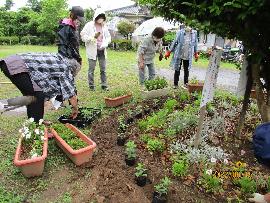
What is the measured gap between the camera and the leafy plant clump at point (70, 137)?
5359mm

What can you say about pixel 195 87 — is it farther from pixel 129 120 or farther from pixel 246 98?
pixel 246 98

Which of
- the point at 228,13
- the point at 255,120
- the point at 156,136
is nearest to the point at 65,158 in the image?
the point at 156,136

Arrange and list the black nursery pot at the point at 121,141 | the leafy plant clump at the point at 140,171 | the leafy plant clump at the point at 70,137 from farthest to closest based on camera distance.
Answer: the black nursery pot at the point at 121,141 < the leafy plant clump at the point at 70,137 < the leafy plant clump at the point at 140,171

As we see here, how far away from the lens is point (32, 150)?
4852mm

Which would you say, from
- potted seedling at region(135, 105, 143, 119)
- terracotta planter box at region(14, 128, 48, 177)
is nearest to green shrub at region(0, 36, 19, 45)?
potted seedling at region(135, 105, 143, 119)

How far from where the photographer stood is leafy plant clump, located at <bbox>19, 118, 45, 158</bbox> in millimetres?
4973

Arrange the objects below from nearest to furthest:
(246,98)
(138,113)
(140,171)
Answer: (140,171) < (246,98) < (138,113)

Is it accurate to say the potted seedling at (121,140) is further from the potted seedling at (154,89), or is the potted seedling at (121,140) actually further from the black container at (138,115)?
the potted seedling at (154,89)

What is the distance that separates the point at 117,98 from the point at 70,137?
254 cm

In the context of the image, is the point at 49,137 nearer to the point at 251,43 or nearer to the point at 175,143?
the point at 175,143

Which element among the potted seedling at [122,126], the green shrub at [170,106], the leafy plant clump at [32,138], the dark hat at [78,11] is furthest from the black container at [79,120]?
the dark hat at [78,11]

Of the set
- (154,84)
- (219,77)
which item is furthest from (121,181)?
(219,77)

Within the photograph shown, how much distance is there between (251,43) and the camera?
14.8ft

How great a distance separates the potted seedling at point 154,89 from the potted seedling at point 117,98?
43cm
